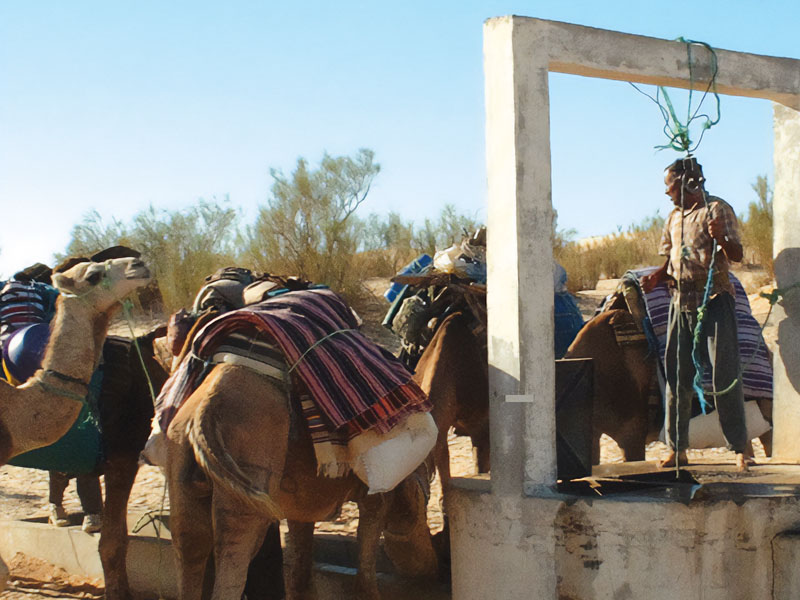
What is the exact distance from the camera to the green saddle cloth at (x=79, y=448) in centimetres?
593

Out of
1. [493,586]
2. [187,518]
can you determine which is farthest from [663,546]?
[187,518]

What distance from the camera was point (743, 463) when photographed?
6.04 meters

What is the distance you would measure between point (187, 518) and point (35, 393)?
1.14m

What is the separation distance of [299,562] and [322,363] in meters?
1.67

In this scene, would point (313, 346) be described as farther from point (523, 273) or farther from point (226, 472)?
point (523, 273)

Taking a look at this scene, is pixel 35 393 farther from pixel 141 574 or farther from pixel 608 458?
pixel 608 458

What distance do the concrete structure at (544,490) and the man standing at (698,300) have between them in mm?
687

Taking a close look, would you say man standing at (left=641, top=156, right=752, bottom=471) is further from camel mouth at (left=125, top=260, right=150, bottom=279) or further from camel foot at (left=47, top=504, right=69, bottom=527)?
camel foot at (left=47, top=504, right=69, bottom=527)

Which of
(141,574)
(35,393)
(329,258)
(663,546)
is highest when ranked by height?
(329,258)

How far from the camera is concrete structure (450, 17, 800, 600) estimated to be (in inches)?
186

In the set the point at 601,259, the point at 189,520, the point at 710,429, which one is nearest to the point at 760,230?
the point at 601,259

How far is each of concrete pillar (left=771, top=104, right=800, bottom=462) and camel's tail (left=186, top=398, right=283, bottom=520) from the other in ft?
11.6

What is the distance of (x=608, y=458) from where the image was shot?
33.4 ft

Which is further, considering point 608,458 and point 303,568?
point 608,458
